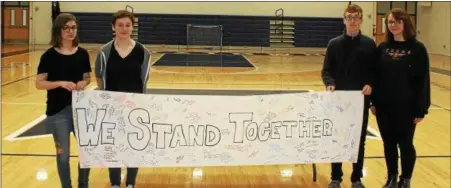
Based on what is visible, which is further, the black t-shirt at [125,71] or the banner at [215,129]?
the banner at [215,129]

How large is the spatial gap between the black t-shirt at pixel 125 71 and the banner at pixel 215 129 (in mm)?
59

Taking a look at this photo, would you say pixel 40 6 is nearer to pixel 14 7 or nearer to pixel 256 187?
pixel 14 7

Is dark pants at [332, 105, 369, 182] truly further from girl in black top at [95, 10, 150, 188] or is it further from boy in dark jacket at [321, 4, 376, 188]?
girl in black top at [95, 10, 150, 188]

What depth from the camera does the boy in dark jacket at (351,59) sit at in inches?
144

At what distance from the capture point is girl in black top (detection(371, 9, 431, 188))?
12.0ft

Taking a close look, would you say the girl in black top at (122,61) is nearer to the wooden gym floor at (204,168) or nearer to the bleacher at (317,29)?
the wooden gym floor at (204,168)

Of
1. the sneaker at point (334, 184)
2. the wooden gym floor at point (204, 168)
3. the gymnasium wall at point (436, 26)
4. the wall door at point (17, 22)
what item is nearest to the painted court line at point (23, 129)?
the wooden gym floor at point (204, 168)

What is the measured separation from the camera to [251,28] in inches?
834

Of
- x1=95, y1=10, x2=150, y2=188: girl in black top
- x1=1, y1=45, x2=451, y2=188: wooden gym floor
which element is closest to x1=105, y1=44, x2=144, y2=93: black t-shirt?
x1=95, y1=10, x2=150, y2=188: girl in black top

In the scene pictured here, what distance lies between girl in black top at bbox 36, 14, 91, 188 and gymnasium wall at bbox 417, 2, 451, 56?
19326 mm

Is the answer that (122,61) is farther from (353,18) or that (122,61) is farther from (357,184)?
(357,184)

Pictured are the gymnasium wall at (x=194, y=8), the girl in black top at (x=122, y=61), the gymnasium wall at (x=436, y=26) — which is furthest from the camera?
the gymnasium wall at (x=194, y=8)

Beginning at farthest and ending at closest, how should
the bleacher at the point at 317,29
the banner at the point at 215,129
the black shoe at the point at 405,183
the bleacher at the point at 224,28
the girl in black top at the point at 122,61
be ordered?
the bleacher at the point at 317,29
the bleacher at the point at 224,28
the black shoe at the point at 405,183
the banner at the point at 215,129
the girl in black top at the point at 122,61

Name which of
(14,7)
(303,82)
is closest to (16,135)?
(303,82)
